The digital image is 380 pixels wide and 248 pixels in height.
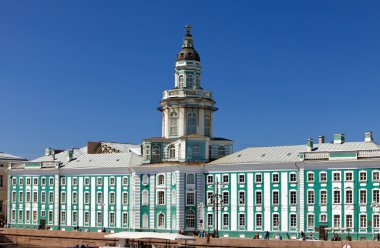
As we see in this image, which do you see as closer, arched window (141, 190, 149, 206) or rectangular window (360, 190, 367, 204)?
Result: rectangular window (360, 190, 367, 204)

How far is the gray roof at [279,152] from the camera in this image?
87.2m

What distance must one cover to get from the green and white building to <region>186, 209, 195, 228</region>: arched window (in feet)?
0.37

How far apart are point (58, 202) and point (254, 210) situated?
97.8 ft

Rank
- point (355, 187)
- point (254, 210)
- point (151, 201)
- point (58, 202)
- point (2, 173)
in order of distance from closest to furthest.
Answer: point (355, 187)
point (254, 210)
point (151, 201)
point (58, 202)
point (2, 173)

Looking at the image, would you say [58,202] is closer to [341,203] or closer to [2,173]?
[2,173]

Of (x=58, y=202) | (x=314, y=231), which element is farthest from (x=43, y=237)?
(x=314, y=231)

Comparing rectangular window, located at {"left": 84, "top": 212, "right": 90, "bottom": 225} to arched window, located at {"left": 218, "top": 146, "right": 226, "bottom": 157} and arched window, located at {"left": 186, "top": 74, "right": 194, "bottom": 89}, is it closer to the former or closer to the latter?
arched window, located at {"left": 218, "top": 146, "right": 226, "bottom": 157}

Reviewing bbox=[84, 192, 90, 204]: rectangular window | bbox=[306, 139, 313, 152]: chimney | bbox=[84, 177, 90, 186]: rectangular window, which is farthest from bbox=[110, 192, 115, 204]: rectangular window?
bbox=[306, 139, 313, 152]: chimney

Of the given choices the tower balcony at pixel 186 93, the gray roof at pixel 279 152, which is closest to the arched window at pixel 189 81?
the tower balcony at pixel 186 93

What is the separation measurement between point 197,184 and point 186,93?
11.3 m

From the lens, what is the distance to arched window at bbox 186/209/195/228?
3762 inches

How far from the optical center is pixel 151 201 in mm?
98312

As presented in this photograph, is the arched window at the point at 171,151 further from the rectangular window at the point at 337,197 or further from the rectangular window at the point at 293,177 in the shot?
the rectangular window at the point at 337,197

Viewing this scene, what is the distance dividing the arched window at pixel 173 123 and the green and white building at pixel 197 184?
120 millimetres
